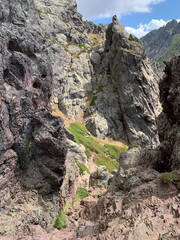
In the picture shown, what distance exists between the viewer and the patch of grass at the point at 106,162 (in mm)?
38412

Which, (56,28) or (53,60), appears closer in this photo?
(53,60)

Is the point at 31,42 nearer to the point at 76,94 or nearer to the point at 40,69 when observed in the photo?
the point at 40,69

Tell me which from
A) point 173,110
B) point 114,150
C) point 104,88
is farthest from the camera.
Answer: point 104,88

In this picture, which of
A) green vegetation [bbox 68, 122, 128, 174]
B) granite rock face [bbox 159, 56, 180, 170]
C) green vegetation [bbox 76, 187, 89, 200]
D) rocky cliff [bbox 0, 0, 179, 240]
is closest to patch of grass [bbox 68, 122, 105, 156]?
green vegetation [bbox 68, 122, 128, 174]

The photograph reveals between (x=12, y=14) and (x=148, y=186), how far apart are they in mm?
41318

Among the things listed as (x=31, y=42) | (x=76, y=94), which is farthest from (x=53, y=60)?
(x=31, y=42)

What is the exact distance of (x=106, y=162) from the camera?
40.0 m

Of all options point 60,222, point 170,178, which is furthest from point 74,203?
point 170,178

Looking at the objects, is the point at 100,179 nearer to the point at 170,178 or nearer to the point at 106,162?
the point at 106,162

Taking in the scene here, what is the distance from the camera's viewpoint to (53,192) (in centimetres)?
1489

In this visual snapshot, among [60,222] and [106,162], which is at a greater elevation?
[106,162]

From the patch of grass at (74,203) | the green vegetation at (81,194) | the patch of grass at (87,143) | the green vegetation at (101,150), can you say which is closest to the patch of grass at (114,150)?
the green vegetation at (101,150)

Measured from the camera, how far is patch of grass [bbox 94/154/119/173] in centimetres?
3841

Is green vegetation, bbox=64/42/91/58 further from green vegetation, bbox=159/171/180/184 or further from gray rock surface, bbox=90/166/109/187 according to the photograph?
green vegetation, bbox=159/171/180/184
